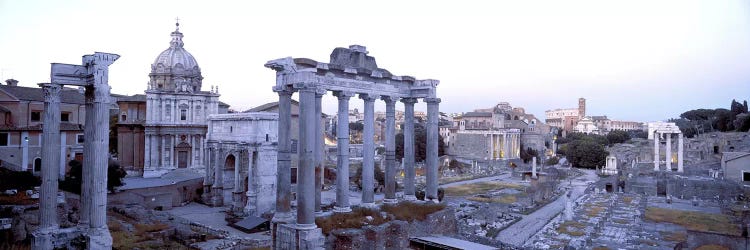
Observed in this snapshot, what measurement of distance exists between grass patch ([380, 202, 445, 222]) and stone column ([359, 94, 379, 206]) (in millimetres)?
716

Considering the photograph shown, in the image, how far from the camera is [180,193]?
102 feet

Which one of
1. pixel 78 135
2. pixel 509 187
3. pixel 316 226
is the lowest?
pixel 509 187

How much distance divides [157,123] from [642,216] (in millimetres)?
32524

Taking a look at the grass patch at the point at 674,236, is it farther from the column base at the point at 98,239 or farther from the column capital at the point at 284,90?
the column base at the point at 98,239

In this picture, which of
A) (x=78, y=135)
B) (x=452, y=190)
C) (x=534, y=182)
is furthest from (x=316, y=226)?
(x=534, y=182)

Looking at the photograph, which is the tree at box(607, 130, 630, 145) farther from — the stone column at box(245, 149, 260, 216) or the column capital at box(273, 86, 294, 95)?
the column capital at box(273, 86, 294, 95)

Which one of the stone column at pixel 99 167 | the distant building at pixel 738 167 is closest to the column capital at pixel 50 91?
the stone column at pixel 99 167

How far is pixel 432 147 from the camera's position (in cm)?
1817

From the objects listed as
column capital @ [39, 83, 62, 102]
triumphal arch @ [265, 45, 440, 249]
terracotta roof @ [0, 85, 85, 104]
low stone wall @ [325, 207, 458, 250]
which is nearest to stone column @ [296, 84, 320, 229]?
triumphal arch @ [265, 45, 440, 249]

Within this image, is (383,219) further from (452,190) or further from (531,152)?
(531,152)

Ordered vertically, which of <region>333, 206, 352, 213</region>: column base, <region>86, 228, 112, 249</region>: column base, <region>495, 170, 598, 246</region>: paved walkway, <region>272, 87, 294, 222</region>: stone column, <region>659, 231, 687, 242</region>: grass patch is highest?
<region>272, 87, 294, 222</region>: stone column

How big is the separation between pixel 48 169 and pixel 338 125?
28.0ft

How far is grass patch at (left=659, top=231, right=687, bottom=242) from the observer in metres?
20.9

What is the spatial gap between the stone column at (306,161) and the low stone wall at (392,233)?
35.4 inches
